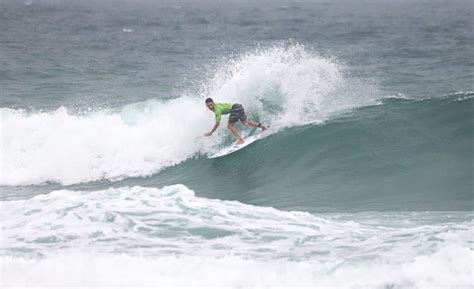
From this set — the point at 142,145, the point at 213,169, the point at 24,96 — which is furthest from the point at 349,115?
the point at 24,96

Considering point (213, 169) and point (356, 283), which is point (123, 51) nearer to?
point (213, 169)

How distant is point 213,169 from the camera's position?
14.6 metres

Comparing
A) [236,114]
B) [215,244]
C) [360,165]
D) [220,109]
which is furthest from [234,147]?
[215,244]

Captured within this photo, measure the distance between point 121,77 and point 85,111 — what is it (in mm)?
7789

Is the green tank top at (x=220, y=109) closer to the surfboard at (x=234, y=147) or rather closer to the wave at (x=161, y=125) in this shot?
→ the surfboard at (x=234, y=147)

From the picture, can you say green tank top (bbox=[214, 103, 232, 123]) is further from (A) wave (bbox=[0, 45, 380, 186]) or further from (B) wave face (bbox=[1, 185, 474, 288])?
(B) wave face (bbox=[1, 185, 474, 288])

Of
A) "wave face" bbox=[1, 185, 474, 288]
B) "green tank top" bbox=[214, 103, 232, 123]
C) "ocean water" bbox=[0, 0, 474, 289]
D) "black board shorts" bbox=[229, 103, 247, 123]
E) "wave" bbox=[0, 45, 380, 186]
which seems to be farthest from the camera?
"wave" bbox=[0, 45, 380, 186]

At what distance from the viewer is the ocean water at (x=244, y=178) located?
26.9ft

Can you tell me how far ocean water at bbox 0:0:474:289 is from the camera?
8.19 meters

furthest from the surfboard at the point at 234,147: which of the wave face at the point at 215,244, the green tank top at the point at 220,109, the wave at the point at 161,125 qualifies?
the wave face at the point at 215,244

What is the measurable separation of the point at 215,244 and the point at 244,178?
4.79 metres

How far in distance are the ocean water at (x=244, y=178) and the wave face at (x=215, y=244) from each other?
3 cm

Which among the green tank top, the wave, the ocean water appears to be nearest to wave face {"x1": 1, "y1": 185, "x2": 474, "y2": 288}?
the ocean water

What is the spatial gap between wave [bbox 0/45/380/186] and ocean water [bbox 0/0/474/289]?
6 cm
